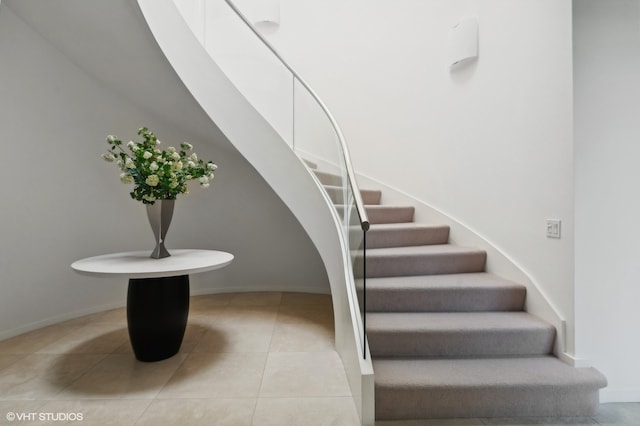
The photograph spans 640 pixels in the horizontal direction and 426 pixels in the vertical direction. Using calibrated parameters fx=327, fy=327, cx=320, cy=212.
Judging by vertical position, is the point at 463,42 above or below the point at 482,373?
above

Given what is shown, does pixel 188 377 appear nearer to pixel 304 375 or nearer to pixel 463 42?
pixel 304 375

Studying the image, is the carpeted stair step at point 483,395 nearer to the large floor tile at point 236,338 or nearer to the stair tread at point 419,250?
the stair tread at point 419,250

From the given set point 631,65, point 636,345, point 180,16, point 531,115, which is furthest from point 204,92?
point 636,345

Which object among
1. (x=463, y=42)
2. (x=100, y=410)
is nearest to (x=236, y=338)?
(x=100, y=410)

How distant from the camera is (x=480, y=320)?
227 centimetres

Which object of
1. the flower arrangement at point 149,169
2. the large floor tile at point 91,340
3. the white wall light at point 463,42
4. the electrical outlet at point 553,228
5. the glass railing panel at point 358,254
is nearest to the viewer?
the glass railing panel at point 358,254

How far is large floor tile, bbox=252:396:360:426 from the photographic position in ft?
5.90

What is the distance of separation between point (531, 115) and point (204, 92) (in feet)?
9.07

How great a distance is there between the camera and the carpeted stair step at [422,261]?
106 inches

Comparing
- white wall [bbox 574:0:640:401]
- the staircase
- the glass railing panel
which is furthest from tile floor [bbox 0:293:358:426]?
Result: white wall [bbox 574:0:640:401]

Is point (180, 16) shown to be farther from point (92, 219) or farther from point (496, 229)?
point (496, 229)

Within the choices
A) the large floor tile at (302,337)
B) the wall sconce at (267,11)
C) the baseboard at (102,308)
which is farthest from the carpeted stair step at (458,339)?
the wall sconce at (267,11)

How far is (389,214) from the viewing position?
3584 millimetres

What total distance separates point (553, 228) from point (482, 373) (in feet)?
3.64
